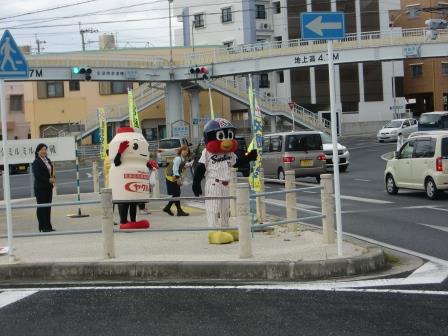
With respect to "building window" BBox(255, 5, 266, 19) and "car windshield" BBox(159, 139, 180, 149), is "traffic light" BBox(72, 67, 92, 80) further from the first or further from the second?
"building window" BBox(255, 5, 266, 19)

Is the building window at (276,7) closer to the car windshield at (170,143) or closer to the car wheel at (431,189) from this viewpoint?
the car windshield at (170,143)

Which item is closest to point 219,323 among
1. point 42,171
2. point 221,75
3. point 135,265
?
point 135,265

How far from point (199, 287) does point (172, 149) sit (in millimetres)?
32948

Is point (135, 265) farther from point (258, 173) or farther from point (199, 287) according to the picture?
point (258, 173)

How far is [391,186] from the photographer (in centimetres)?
1962

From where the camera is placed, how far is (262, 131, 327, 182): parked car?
24703mm

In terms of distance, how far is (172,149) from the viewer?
40.5m

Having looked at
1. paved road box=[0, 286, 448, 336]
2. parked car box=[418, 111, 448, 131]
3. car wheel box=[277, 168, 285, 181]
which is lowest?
paved road box=[0, 286, 448, 336]

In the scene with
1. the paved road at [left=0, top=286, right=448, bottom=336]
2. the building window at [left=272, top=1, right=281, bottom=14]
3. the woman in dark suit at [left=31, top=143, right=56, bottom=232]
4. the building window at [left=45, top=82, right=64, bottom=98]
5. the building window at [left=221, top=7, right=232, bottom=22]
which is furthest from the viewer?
the building window at [left=221, top=7, right=232, bottom=22]

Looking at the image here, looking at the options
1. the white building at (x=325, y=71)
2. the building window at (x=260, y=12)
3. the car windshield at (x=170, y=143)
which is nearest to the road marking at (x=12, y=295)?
the car windshield at (x=170, y=143)

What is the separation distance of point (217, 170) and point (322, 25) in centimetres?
290

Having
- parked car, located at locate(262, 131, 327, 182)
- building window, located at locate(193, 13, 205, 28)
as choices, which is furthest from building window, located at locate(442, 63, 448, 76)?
parked car, located at locate(262, 131, 327, 182)

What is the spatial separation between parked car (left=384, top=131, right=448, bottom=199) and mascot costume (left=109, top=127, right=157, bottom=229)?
845 centimetres

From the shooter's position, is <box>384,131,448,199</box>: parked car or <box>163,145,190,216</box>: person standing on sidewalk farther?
<box>384,131,448,199</box>: parked car
